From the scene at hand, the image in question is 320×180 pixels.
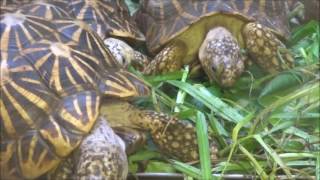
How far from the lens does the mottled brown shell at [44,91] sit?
2.13 meters

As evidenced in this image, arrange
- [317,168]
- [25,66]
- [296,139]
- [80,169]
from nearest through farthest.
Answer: [80,169] → [25,66] → [317,168] → [296,139]

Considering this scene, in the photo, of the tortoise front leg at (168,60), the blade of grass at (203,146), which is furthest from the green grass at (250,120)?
the tortoise front leg at (168,60)

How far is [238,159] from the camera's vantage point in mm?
2469

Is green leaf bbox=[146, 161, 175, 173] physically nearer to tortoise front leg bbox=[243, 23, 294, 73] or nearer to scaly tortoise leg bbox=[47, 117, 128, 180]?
scaly tortoise leg bbox=[47, 117, 128, 180]

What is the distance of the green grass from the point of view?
242 cm

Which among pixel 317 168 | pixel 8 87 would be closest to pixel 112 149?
pixel 8 87

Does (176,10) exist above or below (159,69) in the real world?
above

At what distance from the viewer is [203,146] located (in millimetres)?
2371

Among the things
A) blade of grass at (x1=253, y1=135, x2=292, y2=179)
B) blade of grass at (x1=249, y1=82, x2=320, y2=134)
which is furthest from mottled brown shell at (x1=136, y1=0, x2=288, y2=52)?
blade of grass at (x1=253, y1=135, x2=292, y2=179)

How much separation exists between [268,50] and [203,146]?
855 millimetres

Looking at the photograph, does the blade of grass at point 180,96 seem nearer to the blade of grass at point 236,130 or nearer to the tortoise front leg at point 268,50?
the blade of grass at point 236,130

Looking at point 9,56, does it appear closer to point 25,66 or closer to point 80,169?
point 25,66

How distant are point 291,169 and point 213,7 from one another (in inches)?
38.0

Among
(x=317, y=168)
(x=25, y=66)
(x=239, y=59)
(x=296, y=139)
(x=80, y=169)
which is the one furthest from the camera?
(x=239, y=59)
